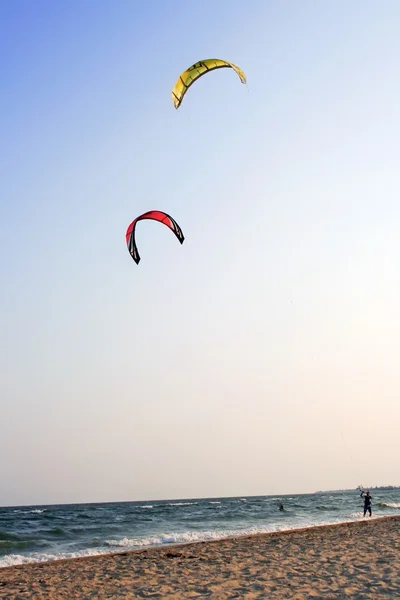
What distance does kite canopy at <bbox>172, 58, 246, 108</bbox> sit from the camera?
38.4 feet

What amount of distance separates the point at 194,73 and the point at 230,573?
1052 centimetres

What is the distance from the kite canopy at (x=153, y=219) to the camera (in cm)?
1272

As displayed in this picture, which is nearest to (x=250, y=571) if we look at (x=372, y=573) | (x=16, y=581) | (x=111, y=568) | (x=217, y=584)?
(x=217, y=584)

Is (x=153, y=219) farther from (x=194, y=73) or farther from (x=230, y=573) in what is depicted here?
→ (x=230, y=573)

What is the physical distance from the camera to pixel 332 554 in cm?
1015

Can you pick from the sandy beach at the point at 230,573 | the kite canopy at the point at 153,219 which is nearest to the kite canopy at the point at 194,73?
the kite canopy at the point at 153,219

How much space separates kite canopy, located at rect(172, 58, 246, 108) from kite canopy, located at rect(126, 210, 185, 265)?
8.76ft

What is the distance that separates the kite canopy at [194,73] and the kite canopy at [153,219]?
2671 millimetres

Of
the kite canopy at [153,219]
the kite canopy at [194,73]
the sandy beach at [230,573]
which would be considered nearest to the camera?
the sandy beach at [230,573]

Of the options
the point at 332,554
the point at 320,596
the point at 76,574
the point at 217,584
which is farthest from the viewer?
the point at 332,554

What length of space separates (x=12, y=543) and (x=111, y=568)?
11792 mm

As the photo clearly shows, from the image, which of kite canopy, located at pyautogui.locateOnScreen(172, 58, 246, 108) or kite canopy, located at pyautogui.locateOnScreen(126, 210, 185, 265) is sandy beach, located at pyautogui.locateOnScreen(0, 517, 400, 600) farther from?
kite canopy, located at pyautogui.locateOnScreen(172, 58, 246, 108)

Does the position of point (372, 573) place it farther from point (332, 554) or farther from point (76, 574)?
point (76, 574)

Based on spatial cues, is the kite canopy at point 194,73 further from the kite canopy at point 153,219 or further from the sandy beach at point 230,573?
the sandy beach at point 230,573
